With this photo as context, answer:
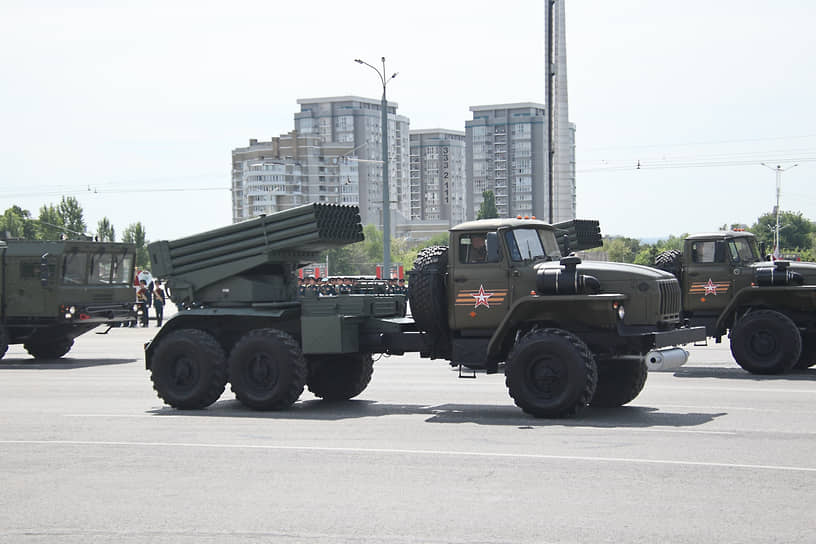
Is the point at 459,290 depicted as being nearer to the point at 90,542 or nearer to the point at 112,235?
the point at 90,542

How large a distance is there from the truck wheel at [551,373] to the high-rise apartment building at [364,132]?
6924 inches

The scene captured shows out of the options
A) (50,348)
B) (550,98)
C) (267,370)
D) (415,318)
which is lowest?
(50,348)

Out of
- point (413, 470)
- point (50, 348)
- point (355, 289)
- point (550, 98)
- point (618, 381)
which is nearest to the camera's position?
point (413, 470)

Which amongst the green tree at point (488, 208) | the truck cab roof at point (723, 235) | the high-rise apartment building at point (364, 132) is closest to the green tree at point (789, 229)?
the green tree at point (488, 208)

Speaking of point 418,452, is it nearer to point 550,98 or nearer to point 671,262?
point 671,262

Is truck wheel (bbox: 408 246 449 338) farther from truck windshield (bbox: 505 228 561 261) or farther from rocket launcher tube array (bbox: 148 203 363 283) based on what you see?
rocket launcher tube array (bbox: 148 203 363 283)

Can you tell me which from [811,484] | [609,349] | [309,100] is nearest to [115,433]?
[609,349]

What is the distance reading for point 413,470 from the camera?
32.4 feet

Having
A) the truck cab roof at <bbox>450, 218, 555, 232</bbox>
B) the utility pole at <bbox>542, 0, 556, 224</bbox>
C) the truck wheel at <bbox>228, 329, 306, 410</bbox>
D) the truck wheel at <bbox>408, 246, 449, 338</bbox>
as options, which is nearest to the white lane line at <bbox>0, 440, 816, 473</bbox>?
the truck wheel at <bbox>228, 329, 306, 410</bbox>

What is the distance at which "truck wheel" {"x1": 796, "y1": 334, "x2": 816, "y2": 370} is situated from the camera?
19375mm

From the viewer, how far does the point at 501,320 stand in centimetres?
1376

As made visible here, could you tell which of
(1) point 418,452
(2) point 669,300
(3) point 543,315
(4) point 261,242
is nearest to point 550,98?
(4) point 261,242

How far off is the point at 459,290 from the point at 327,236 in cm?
202

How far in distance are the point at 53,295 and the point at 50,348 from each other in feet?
5.47
